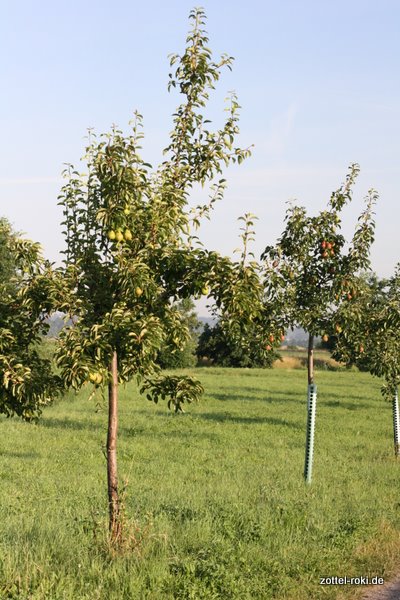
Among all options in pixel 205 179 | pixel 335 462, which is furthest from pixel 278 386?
pixel 205 179

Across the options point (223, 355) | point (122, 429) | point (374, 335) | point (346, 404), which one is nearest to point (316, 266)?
point (374, 335)

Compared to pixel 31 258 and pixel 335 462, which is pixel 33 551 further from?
pixel 335 462

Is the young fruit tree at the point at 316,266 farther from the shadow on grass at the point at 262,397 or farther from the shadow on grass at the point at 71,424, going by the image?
the shadow on grass at the point at 262,397

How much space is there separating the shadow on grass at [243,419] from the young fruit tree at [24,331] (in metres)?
20.0

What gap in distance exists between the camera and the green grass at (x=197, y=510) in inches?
326

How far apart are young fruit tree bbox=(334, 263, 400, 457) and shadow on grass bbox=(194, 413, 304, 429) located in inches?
278

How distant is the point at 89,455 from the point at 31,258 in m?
12.3

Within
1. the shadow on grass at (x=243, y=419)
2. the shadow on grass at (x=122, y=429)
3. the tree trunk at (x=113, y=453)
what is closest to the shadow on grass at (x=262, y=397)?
the shadow on grass at (x=243, y=419)

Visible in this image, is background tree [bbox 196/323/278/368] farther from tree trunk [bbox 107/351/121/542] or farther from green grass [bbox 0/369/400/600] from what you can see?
tree trunk [bbox 107/351/121/542]

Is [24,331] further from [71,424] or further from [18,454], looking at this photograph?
[71,424]

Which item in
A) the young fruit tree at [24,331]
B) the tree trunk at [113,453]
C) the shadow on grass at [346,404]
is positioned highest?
Result: the young fruit tree at [24,331]

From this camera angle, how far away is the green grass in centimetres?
829

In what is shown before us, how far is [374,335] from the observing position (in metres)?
19.7

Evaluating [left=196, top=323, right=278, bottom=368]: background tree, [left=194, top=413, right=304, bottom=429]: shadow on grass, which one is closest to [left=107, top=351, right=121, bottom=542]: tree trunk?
[left=194, top=413, right=304, bottom=429]: shadow on grass
